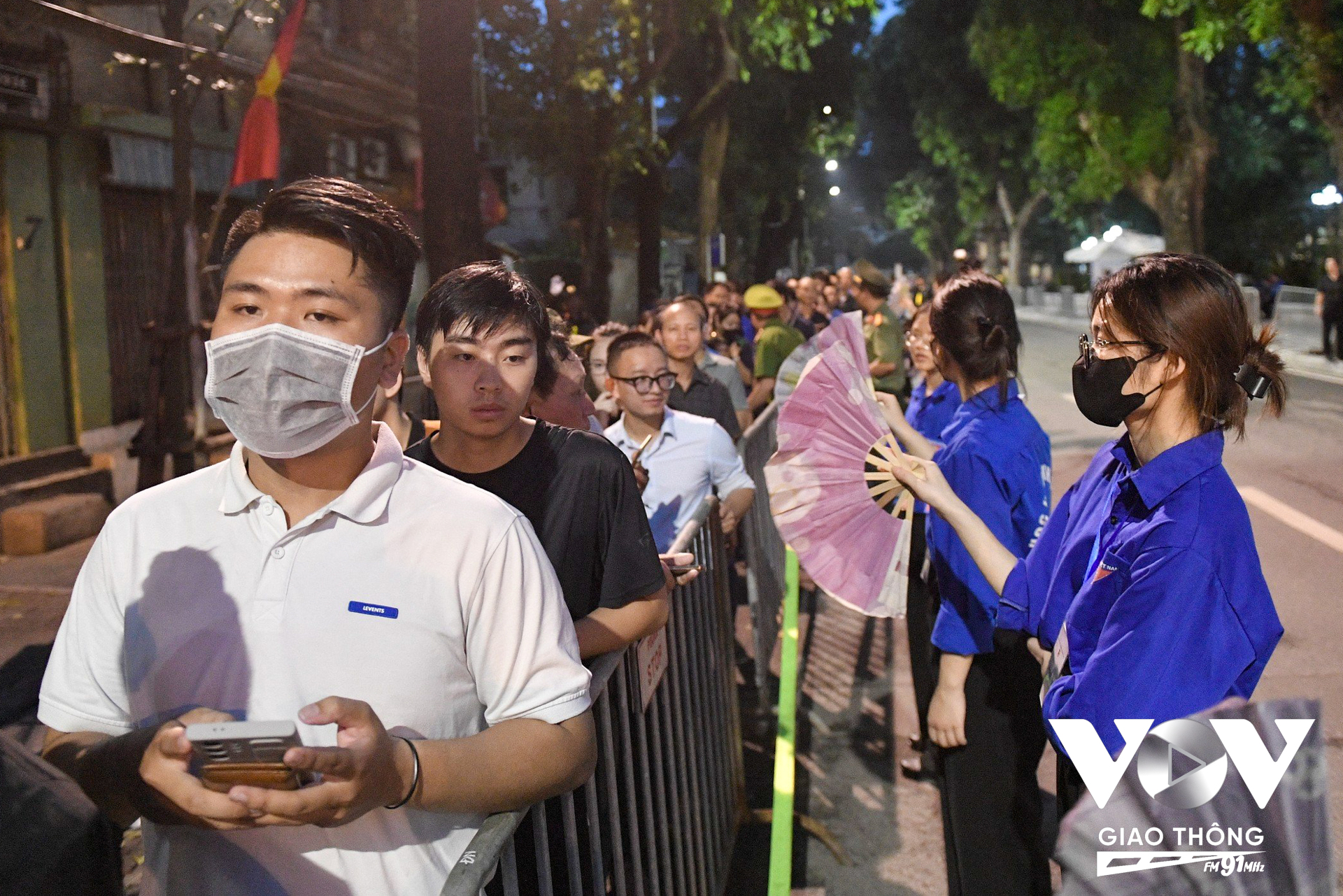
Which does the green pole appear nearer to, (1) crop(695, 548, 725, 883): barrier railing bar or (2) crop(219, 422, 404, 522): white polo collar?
(1) crop(695, 548, 725, 883): barrier railing bar

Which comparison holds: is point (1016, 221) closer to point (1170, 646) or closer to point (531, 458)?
point (531, 458)

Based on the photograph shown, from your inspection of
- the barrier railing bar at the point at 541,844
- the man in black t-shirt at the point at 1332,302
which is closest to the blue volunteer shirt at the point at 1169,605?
the barrier railing bar at the point at 541,844

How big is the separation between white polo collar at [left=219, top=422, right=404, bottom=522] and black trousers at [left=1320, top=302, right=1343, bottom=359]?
22.2 meters

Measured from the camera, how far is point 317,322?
1840 mm

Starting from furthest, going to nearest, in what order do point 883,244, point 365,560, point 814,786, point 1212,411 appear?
point 883,244 < point 814,786 < point 1212,411 < point 365,560

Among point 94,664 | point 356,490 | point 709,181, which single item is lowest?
point 94,664

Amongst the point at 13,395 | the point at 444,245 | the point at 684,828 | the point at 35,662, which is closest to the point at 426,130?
the point at 444,245

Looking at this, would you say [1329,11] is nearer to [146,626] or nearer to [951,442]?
[951,442]

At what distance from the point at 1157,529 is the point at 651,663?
1281 mm

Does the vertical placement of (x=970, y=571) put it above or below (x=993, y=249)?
below

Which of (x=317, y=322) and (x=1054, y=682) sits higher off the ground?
(x=317, y=322)

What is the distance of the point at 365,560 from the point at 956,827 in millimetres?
2269

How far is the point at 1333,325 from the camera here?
21.8 m

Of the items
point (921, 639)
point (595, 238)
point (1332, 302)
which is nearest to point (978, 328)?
point (921, 639)
